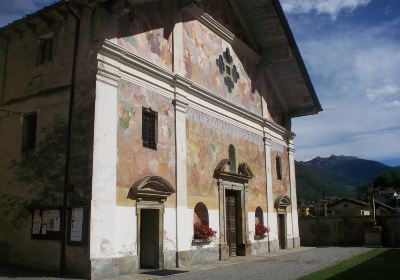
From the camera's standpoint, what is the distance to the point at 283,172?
2312 cm

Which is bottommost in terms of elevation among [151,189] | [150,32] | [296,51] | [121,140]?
[151,189]

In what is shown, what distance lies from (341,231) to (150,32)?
61.4ft

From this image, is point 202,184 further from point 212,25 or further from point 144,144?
point 212,25

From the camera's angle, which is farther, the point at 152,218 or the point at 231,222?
the point at 231,222

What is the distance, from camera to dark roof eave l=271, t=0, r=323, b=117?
63.6ft

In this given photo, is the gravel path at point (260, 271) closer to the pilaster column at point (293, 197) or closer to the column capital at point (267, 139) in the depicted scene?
the column capital at point (267, 139)

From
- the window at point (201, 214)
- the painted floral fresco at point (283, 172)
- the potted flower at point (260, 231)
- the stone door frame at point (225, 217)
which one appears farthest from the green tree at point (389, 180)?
the window at point (201, 214)

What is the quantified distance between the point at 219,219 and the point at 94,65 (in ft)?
25.1

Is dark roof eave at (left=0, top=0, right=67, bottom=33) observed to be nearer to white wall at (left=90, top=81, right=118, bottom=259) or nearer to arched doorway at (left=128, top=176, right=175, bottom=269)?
white wall at (left=90, top=81, right=118, bottom=259)

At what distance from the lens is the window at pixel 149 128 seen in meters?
13.5

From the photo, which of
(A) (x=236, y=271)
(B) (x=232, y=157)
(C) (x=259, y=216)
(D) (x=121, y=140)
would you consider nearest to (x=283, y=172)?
(C) (x=259, y=216)

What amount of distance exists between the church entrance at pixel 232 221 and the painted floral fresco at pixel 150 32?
6.09m

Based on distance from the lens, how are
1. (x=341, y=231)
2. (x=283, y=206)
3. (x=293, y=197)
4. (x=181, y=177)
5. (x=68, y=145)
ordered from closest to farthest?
1. (x=68, y=145)
2. (x=181, y=177)
3. (x=283, y=206)
4. (x=293, y=197)
5. (x=341, y=231)

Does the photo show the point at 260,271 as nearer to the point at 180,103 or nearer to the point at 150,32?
the point at 180,103
